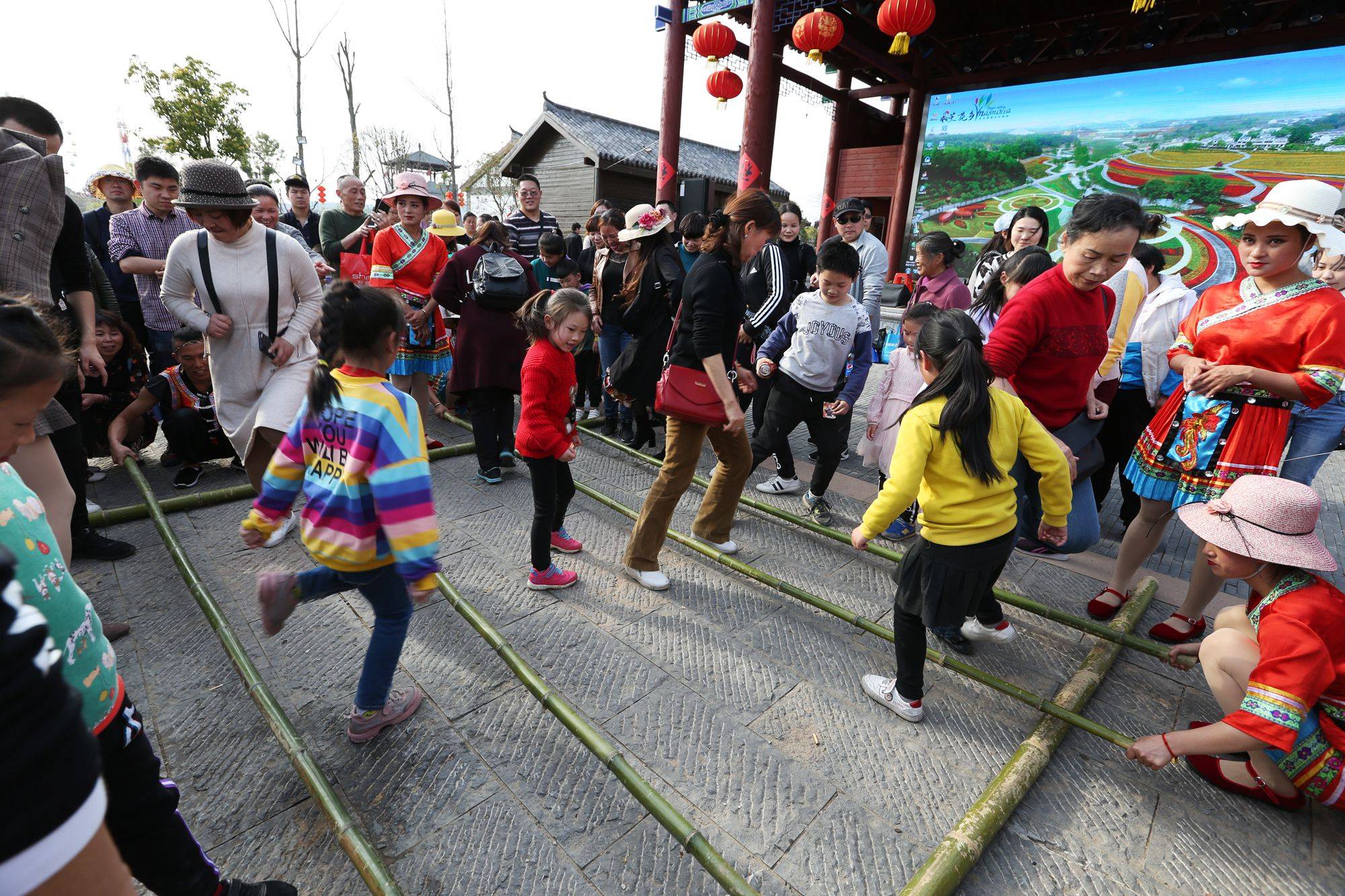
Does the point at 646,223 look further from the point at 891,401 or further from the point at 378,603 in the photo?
the point at 378,603

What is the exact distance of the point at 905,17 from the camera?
27.3ft

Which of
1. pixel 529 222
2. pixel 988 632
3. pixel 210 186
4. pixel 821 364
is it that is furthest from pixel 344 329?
pixel 529 222

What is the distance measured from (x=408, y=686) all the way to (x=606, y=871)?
1108mm

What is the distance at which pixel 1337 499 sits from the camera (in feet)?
16.0

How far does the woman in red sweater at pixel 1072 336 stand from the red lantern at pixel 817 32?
307 inches

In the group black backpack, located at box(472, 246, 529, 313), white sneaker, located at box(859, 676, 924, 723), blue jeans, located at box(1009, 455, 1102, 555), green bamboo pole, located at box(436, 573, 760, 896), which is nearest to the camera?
green bamboo pole, located at box(436, 573, 760, 896)

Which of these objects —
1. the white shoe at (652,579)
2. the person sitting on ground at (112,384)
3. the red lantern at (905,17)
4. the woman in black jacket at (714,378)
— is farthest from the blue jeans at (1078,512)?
the red lantern at (905,17)

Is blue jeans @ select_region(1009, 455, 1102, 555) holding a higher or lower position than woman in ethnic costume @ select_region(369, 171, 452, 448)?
lower

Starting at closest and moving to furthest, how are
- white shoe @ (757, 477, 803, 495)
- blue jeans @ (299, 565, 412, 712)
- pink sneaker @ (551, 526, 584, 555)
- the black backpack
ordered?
blue jeans @ (299, 565, 412, 712) < pink sneaker @ (551, 526, 584, 555) < the black backpack < white shoe @ (757, 477, 803, 495)

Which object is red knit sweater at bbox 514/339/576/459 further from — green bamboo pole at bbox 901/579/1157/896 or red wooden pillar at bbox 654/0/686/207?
red wooden pillar at bbox 654/0/686/207

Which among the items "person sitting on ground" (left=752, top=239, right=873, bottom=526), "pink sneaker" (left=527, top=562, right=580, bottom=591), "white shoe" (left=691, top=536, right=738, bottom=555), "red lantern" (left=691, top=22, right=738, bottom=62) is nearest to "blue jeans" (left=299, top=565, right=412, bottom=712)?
"pink sneaker" (left=527, top=562, right=580, bottom=591)

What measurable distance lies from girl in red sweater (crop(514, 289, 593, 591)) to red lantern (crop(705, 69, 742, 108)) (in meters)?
9.89

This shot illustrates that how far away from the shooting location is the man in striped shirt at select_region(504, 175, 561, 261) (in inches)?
236

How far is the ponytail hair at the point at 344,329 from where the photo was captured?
6.28ft
